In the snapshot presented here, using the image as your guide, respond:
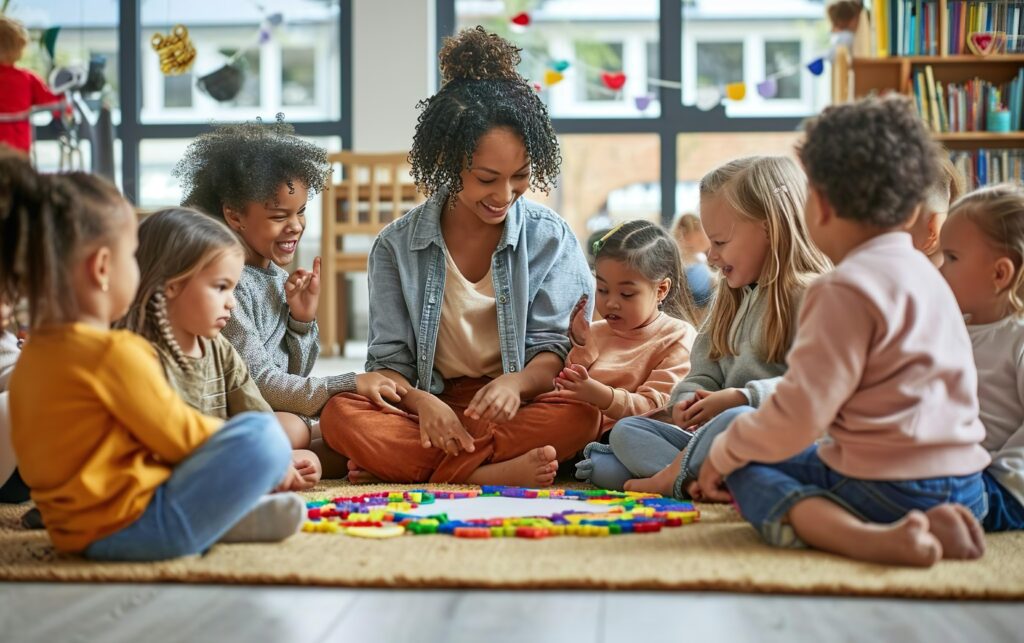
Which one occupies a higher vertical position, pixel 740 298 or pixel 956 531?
pixel 740 298

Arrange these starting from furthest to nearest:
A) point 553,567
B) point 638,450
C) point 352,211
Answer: point 352,211 → point 638,450 → point 553,567

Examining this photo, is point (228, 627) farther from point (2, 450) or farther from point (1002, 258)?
point (1002, 258)

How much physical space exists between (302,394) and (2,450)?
0.57m

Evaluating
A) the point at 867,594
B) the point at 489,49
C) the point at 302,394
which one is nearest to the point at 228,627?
the point at 867,594

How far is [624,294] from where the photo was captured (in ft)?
7.84

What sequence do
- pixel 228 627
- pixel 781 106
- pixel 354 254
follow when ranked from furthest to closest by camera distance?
pixel 781 106 < pixel 354 254 < pixel 228 627

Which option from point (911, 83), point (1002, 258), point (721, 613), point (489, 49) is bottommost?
point (721, 613)

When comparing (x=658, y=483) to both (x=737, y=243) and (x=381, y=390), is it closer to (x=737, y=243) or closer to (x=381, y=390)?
(x=737, y=243)

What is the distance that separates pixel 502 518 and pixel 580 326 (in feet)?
2.32

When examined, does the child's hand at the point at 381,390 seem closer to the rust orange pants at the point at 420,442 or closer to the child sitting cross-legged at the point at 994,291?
the rust orange pants at the point at 420,442

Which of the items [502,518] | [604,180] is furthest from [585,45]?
[502,518]

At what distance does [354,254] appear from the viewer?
18.0 ft

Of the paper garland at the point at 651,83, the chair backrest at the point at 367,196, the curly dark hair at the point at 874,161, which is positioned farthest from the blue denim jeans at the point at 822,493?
the paper garland at the point at 651,83

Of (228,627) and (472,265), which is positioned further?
(472,265)
